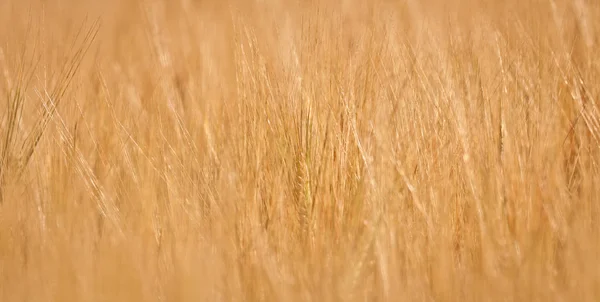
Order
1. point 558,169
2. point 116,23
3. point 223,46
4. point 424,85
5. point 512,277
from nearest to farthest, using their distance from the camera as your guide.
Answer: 1. point 512,277
2. point 558,169
3. point 424,85
4. point 223,46
5. point 116,23

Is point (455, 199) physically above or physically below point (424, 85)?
below

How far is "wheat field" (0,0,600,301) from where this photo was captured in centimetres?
183

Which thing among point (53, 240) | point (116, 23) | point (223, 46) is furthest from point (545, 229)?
point (116, 23)

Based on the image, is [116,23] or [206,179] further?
[116,23]

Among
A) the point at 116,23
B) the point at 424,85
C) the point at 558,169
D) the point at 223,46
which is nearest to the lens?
the point at 558,169

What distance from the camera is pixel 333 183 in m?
2.12

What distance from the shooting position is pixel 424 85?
2.39 metres

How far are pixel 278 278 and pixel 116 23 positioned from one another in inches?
129

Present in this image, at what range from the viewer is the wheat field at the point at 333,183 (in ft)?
6.00

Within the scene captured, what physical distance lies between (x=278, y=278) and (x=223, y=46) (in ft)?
8.48

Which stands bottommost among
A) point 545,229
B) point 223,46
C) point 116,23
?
point 545,229

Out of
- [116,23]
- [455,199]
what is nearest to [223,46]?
[116,23]

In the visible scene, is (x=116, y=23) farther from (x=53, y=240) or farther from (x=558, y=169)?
(x=558, y=169)

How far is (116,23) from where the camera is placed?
15.6 feet
